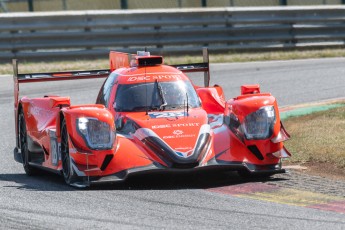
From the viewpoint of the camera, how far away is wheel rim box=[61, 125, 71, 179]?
10.2 meters

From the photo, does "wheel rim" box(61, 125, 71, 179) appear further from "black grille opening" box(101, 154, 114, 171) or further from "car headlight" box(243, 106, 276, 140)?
"car headlight" box(243, 106, 276, 140)

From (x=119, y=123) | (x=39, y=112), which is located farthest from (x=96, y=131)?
(x=39, y=112)

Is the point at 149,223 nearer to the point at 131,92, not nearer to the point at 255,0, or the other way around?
the point at 131,92

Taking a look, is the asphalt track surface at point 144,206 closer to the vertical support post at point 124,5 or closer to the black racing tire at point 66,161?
the black racing tire at point 66,161

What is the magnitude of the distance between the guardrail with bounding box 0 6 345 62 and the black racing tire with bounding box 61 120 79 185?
12346mm

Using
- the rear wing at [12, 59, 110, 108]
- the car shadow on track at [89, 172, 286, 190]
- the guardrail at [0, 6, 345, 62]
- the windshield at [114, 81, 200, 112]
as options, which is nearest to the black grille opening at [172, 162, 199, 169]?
the car shadow on track at [89, 172, 286, 190]

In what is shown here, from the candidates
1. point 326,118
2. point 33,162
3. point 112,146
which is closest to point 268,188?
point 112,146

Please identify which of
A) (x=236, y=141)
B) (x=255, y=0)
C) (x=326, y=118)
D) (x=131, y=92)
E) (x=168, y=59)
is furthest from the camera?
(x=255, y=0)

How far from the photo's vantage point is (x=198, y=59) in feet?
74.5

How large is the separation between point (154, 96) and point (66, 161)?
4.68ft

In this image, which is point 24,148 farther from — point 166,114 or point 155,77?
point 166,114

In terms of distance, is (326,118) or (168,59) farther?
(168,59)

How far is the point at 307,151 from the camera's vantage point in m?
11.8

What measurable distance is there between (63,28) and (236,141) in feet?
43.6
